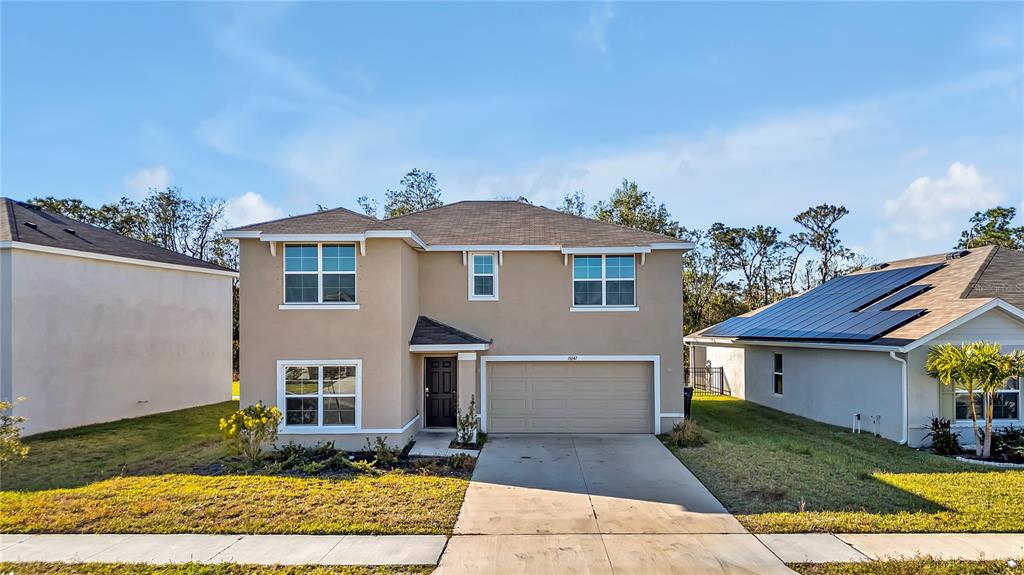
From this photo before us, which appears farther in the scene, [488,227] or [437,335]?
[488,227]

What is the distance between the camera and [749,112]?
16.4 meters

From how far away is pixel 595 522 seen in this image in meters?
7.52

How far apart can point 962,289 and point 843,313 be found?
3022mm

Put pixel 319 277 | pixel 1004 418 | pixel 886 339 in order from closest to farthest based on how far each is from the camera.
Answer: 1. pixel 319 277
2. pixel 1004 418
3. pixel 886 339

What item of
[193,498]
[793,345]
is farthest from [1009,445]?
[193,498]

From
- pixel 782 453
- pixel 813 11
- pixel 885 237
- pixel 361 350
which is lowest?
pixel 782 453

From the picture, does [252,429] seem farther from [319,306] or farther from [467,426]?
[467,426]

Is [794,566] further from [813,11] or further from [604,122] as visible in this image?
Answer: [604,122]

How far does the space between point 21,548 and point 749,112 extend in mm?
18863

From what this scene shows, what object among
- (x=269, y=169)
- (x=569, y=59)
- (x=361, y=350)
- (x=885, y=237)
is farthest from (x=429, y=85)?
(x=885, y=237)


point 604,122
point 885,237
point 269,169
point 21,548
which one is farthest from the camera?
point 885,237

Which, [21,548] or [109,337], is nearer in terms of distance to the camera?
[21,548]

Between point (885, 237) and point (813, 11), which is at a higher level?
point (813, 11)

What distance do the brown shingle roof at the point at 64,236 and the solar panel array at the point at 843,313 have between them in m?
20.0
